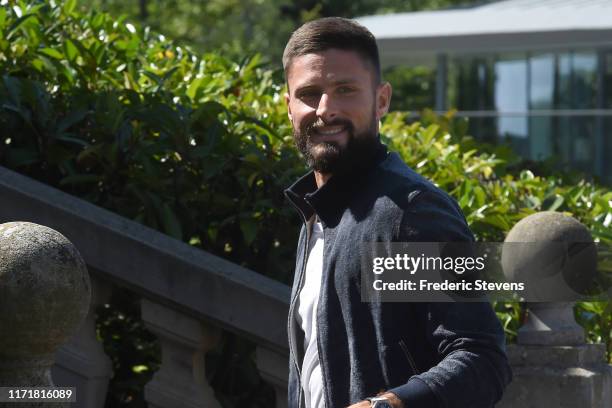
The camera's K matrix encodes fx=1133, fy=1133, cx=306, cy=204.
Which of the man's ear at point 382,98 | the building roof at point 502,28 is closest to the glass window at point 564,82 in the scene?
the building roof at point 502,28

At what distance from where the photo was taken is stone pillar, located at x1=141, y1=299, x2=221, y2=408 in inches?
154

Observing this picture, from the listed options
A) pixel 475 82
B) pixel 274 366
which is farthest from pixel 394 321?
pixel 475 82

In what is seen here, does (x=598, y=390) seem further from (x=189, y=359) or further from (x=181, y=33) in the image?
(x=181, y=33)

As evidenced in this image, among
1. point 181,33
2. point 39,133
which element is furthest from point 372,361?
point 181,33

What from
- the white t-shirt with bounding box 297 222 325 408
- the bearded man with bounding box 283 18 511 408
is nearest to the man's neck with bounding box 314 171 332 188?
the bearded man with bounding box 283 18 511 408

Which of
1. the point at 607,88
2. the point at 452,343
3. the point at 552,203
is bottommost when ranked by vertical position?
the point at 607,88

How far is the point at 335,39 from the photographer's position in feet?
9.20

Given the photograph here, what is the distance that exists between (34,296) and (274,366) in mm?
1108

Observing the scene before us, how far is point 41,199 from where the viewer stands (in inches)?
156

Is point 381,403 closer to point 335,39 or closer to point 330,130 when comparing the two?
point 330,130

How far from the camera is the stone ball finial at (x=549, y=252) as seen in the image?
4.21 m

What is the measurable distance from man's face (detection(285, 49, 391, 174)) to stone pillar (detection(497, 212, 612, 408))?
5.13 feet

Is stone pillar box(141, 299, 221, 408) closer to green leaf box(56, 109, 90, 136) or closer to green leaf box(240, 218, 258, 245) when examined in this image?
green leaf box(240, 218, 258, 245)

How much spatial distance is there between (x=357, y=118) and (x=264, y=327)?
1.21m
